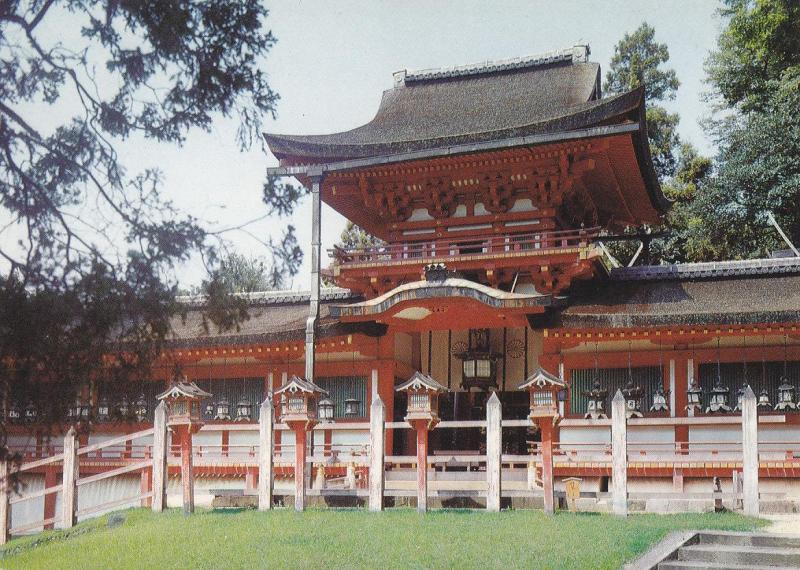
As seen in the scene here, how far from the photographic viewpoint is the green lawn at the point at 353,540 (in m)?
10.3

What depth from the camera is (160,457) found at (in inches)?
577


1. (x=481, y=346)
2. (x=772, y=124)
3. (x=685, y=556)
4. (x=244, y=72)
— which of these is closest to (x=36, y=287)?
(x=244, y=72)

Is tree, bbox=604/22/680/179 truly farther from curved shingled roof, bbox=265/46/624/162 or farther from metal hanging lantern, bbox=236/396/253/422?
metal hanging lantern, bbox=236/396/253/422

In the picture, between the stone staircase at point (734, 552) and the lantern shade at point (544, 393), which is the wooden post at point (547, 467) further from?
the stone staircase at point (734, 552)

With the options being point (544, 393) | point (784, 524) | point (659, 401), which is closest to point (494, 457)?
point (544, 393)

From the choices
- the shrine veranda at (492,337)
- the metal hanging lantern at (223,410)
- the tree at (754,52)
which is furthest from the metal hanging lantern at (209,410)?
the tree at (754,52)

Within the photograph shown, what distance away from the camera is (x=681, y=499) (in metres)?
14.5

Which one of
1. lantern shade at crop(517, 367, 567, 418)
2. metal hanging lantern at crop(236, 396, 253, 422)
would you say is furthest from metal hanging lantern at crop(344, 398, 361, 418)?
lantern shade at crop(517, 367, 567, 418)

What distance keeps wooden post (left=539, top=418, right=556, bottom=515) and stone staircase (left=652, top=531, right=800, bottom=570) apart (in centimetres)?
245

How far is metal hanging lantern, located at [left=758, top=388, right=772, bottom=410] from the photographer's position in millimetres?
17625

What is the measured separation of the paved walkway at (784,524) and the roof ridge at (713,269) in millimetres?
6925

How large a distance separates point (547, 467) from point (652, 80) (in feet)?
81.6

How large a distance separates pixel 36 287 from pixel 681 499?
10434mm

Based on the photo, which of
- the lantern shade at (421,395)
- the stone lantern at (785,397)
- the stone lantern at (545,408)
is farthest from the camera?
the stone lantern at (785,397)
